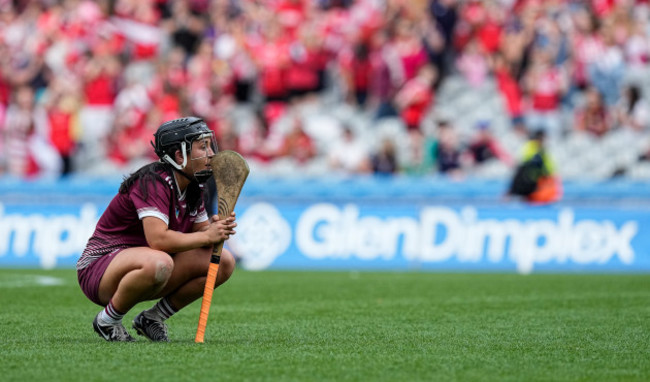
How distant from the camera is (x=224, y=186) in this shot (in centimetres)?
739

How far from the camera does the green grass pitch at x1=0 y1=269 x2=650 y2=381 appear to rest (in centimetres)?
627

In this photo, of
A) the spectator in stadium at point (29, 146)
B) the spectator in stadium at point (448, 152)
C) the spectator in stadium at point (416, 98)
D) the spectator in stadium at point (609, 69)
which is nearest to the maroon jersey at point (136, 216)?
the spectator in stadium at point (448, 152)

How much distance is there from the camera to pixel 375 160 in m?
19.1

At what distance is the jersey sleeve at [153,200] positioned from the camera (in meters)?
7.32

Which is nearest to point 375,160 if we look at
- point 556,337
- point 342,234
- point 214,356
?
point 342,234

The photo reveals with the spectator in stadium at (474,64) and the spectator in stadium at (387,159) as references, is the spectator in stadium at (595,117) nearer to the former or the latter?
the spectator in stadium at (474,64)

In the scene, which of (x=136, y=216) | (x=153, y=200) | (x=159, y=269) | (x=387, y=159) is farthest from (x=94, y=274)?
(x=387, y=159)

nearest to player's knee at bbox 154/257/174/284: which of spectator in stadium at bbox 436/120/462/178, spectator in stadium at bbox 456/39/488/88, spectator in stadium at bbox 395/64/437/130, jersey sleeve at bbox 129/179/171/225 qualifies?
jersey sleeve at bbox 129/179/171/225

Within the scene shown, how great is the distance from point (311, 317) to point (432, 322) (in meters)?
1.11

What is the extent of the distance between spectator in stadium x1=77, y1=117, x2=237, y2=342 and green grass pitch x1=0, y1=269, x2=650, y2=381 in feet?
1.00

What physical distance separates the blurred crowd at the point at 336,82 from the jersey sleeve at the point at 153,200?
11537 millimetres

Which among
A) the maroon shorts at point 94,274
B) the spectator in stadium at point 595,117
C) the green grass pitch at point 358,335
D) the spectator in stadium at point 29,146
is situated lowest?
the green grass pitch at point 358,335

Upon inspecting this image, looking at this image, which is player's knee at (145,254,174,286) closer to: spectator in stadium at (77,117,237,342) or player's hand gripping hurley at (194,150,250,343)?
spectator in stadium at (77,117,237,342)

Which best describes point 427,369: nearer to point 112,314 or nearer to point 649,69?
point 112,314
